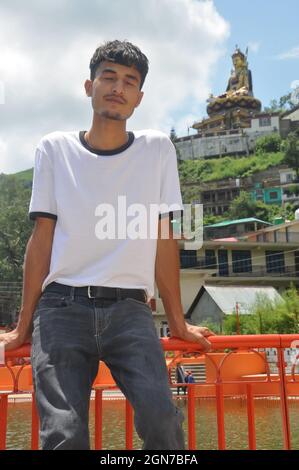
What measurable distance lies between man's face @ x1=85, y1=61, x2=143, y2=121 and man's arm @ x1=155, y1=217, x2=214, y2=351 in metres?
0.59

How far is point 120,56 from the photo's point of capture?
8.21 feet

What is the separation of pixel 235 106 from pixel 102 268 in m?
97.8

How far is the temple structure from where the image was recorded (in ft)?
309

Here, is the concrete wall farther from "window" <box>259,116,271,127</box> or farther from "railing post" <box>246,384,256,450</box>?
"railing post" <box>246,384,256,450</box>

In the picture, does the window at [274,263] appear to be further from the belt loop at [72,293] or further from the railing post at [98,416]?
the belt loop at [72,293]

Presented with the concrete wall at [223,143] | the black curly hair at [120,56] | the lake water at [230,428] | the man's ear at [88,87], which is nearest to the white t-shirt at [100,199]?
the man's ear at [88,87]

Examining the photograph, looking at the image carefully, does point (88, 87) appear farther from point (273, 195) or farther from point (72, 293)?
point (273, 195)

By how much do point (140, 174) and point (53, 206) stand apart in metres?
0.45

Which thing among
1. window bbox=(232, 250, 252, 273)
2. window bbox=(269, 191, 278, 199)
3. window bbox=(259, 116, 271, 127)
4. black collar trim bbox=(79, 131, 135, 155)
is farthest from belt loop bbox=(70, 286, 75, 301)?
window bbox=(259, 116, 271, 127)

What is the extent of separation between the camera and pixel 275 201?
225ft

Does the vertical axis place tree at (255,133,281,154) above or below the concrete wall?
below

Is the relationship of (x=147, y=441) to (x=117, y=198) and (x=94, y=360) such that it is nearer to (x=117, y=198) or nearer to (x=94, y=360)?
(x=94, y=360)

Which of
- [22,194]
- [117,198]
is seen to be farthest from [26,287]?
[22,194]
